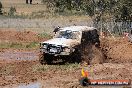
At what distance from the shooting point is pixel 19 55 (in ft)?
81.4

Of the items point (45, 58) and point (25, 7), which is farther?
point (25, 7)

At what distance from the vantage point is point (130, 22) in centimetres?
4144

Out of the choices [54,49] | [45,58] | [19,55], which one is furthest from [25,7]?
[54,49]

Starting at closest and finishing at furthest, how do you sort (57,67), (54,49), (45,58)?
(57,67)
(54,49)
(45,58)

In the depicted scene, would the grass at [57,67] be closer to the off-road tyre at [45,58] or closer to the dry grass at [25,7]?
the off-road tyre at [45,58]

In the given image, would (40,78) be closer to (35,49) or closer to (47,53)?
(47,53)

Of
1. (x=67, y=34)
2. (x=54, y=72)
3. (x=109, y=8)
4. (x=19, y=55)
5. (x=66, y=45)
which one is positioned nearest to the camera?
(x=54, y=72)

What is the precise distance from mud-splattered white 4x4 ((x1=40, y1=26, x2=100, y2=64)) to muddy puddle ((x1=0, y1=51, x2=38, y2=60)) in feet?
10.6

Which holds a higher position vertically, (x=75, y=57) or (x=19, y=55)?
(x=75, y=57)

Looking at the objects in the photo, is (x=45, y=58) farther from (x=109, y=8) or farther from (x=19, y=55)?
(x=109, y=8)

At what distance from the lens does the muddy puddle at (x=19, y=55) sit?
23.2m

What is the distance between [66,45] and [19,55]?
6.15 meters

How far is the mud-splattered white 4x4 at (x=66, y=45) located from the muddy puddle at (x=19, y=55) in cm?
324

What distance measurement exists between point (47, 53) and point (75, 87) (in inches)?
231
